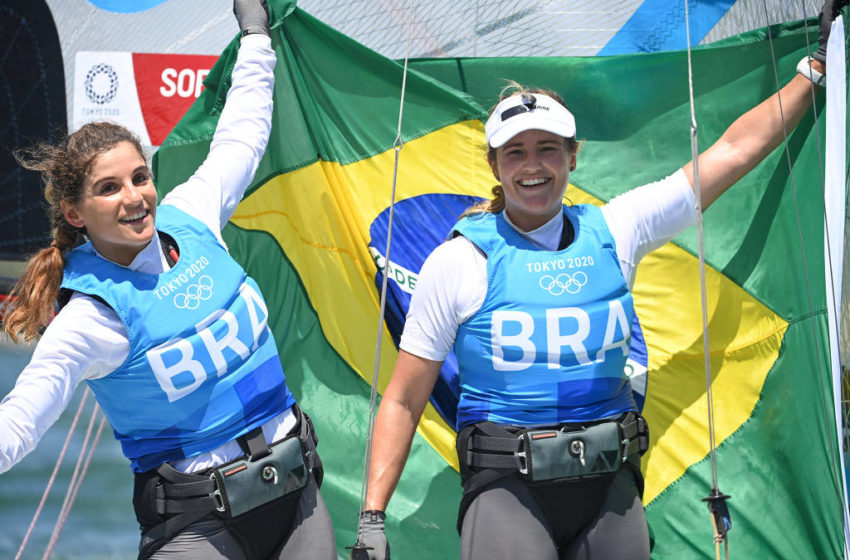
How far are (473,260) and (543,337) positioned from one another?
8.7 inches

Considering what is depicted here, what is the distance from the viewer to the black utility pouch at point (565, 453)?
1953 mm

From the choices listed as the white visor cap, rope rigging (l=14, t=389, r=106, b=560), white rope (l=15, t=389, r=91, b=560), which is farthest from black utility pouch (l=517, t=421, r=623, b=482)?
white rope (l=15, t=389, r=91, b=560)

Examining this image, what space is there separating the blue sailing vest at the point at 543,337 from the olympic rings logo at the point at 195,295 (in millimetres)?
538

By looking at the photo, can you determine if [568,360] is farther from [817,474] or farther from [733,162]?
[817,474]

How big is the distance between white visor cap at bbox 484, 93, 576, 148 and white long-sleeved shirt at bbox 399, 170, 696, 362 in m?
0.19

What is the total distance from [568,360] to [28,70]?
2.63m

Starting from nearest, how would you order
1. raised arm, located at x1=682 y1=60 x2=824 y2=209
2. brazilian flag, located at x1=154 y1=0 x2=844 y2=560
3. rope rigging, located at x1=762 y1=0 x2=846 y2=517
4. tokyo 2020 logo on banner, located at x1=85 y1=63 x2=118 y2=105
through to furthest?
raised arm, located at x1=682 y1=60 x2=824 y2=209 → rope rigging, located at x1=762 y1=0 x2=846 y2=517 → brazilian flag, located at x1=154 y1=0 x2=844 y2=560 → tokyo 2020 logo on banner, located at x1=85 y1=63 x2=118 y2=105

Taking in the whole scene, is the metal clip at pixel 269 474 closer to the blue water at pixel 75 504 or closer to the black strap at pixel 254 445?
the black strap at pixel 254 445

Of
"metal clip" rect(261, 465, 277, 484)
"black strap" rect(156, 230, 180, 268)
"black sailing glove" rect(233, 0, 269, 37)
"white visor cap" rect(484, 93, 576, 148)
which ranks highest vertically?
"black sailing glove" rect(233, 0, 269, 37)

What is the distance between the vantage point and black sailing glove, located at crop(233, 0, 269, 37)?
2.57 metres

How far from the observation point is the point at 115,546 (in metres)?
3.49

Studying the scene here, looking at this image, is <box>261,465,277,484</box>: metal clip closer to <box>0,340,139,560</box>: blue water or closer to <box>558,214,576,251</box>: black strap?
<box>558,214,576,251</box>: black strap

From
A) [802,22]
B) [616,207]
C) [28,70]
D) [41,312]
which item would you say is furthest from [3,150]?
[802,22]

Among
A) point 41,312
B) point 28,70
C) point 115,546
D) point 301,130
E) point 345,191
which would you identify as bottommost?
point 115,546
